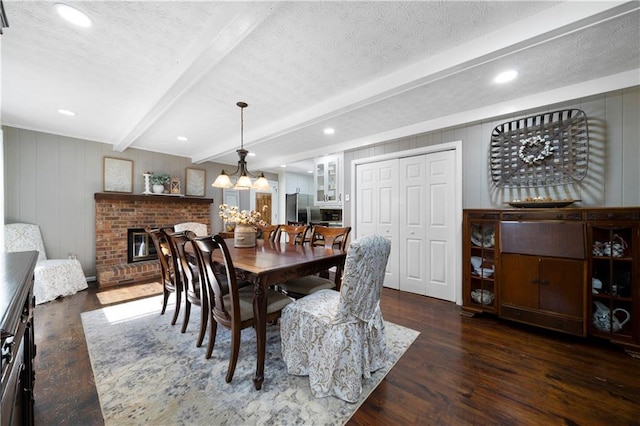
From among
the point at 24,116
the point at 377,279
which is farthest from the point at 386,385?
the point at 24,116

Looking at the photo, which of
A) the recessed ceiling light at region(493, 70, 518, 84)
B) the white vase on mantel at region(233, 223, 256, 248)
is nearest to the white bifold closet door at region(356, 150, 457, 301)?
the recessed ceiling light at region(493, 70, 518, 84)

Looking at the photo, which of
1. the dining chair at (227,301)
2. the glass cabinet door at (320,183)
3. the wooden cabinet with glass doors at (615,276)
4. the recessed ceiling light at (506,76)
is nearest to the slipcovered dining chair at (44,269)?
the dining chair at (227,301)

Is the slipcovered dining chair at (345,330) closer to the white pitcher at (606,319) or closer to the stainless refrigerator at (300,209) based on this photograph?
the white pitcher at (606,319)

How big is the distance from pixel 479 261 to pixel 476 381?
142 cm

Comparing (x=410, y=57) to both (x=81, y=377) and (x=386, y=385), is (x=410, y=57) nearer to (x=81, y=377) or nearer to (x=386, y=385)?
(x=386, y=385)

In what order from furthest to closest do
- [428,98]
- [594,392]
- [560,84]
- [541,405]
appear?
[428,98]
[560,84]
[594,392]
[541,405]

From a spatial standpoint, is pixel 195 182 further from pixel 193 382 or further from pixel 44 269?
pixel 193 382

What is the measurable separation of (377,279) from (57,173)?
16.9ft

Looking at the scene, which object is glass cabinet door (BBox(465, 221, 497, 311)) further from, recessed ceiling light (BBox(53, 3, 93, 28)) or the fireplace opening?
the fireplace opening

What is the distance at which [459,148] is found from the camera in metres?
3.09

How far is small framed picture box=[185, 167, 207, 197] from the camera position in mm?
5316

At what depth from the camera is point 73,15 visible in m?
1.56

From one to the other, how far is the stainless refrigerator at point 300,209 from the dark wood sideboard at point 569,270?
4409 mm

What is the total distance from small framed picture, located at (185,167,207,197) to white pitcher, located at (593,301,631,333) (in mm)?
6243
